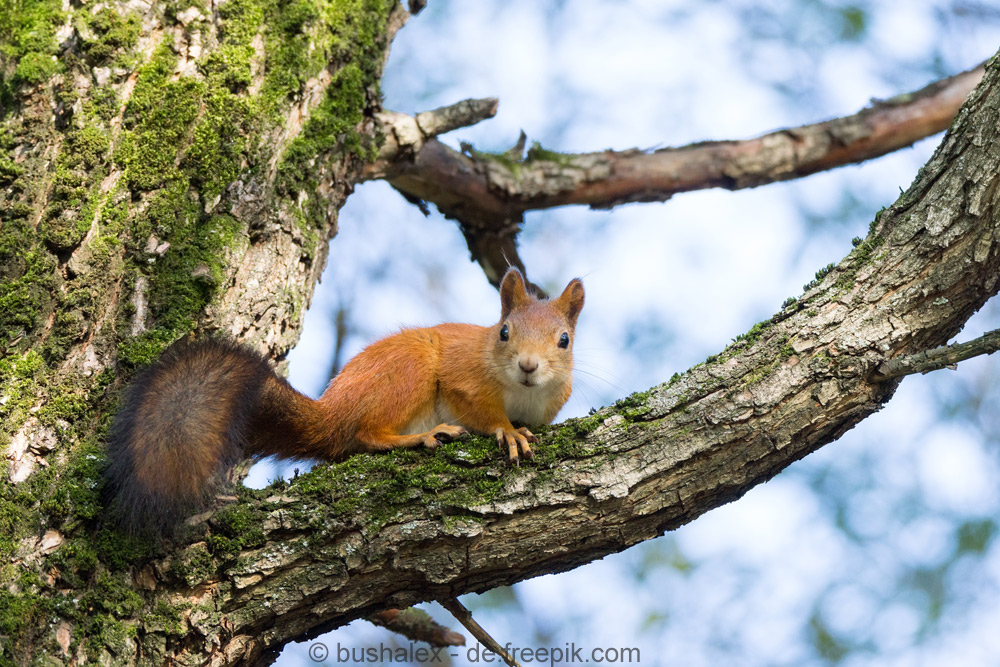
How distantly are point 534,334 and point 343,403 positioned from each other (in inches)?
35.8

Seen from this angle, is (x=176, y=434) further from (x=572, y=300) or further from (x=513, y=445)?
(x=572, y=300)

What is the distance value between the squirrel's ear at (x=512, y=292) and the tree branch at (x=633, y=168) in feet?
1.88

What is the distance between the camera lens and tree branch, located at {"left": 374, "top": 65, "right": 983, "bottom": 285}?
4.43m

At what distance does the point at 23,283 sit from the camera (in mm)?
2361

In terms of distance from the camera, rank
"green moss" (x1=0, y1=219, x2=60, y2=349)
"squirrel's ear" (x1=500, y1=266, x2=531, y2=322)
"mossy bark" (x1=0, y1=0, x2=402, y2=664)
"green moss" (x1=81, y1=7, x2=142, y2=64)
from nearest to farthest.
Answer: "mossy bark" (x1=0, y1=0, x2=402, y2=664), "green moss" (x1=0, y1=219, x2=60, y2=349), "green moss" (x1=81, y1=7, x2=142, y2=64), "squirrel's ear" (x1=500, y1=266, x2=531, y2=322)

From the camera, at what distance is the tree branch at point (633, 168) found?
4426 mm

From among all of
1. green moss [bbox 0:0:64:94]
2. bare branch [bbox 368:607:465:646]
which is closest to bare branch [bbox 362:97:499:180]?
green moss [bbox 0:0:64:94]

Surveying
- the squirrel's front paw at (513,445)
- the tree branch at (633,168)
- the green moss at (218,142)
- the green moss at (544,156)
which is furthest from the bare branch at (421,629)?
the green moss at (544,156)

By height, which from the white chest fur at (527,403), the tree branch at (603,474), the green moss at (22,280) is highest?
the white chest fur at (527,403)

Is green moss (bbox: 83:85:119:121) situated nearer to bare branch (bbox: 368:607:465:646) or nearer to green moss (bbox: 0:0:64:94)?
green moss (bbox: 0:0:64:94)

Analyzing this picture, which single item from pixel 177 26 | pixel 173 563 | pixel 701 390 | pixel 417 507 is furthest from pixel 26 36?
pixel 701 390

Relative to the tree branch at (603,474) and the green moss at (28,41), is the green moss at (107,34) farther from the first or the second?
the tree branch at (603,474)

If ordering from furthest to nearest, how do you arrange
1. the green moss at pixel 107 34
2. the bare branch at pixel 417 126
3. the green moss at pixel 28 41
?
1. the bare branch at pixel 417 126
2. the green moss at pixel 107 34
3. the green moss at pixel 28 41

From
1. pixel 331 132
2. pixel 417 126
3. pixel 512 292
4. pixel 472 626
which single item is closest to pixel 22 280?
pixel 331 132
